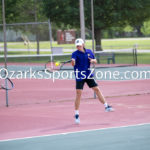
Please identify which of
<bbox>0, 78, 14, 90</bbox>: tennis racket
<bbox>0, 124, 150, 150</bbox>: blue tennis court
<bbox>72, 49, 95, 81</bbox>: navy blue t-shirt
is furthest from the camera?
<bbox>0, 78, 14, 90</bbox>: tennis racket

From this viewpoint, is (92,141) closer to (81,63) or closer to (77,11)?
(81,63)

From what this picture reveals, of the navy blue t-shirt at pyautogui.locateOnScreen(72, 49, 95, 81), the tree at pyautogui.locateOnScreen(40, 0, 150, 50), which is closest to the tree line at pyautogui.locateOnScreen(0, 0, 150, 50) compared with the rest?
the tree at pyautogui.locateOnScreen(40, 0, 150, 50)

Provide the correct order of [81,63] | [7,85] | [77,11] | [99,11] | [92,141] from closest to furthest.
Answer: [92,141], [81,63], [7,85], [77,11], [99,11]

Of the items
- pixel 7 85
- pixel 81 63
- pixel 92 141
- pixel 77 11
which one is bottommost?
pixel 92 141

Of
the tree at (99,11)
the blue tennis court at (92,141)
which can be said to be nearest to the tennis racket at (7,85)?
the blue tennis court at (92,141)

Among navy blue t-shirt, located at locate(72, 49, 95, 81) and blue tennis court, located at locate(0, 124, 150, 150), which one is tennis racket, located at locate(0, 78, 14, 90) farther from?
blue tennis court, located at locate(0, 124, 150, 150)

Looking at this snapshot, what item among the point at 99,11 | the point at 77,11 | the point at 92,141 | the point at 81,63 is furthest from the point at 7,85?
A: the point at 99,11

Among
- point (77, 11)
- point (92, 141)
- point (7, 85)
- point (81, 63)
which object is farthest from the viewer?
point (77, 11)

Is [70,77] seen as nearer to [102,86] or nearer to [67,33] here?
[102,86]

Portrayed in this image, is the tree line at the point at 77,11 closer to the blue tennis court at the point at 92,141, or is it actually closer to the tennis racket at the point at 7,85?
the tennis racket at the point at 7,85

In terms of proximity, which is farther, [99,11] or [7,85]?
[99,11]

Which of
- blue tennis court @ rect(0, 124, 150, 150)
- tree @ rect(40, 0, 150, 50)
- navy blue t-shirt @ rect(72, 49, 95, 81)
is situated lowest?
blue tennis court @ rect(0, 124, 150, 150)

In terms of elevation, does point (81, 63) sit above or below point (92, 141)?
above

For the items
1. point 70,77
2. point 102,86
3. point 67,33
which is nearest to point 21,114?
point 102,86
